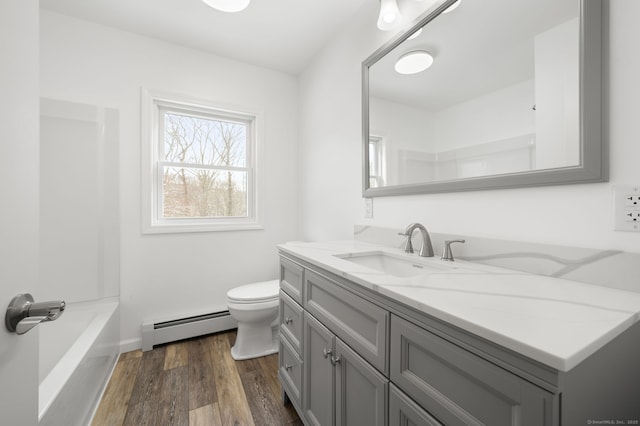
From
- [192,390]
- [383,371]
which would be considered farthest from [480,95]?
[192,390]

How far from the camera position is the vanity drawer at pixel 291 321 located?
126 centimetres

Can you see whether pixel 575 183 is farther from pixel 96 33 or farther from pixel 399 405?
pixel 96 33

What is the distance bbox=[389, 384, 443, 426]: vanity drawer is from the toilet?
4.21 ft

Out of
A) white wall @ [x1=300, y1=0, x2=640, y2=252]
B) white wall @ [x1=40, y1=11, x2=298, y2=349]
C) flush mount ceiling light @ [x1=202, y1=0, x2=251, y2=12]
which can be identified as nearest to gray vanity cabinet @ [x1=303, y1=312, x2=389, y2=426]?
white wall @ [x1=300, y1=0, x2=640, y2=252]

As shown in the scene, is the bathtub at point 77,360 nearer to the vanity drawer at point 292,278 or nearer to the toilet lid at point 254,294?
the toilet lid at point 254,294

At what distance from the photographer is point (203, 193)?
7.95 ft

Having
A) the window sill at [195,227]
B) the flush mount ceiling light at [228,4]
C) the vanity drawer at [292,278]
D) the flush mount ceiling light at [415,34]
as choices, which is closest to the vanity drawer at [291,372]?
the vanity drawer at [292,278]

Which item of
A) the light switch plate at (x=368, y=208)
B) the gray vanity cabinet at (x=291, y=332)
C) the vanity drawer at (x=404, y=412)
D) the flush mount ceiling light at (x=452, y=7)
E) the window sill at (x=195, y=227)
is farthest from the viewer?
the window sill at (x=195, y=227)

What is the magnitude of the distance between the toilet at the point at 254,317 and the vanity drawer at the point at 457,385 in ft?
4.26

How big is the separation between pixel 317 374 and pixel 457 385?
70 cm

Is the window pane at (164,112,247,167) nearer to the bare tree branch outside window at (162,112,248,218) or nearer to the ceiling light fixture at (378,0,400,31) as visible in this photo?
the bare tree branch outside window at (162,112,248,218)

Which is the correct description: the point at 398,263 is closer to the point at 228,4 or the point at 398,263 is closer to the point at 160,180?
the point at 228,4

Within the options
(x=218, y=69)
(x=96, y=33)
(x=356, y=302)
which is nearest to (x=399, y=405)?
(x=356, y=302)

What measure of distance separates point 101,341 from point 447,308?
1.99 meters
